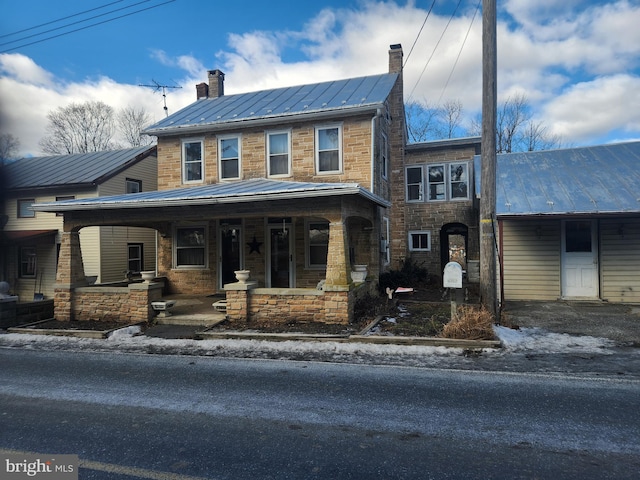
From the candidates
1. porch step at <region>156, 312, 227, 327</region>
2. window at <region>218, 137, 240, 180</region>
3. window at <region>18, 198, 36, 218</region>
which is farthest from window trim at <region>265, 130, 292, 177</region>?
window at <region>18, 198, 36, 218</region>

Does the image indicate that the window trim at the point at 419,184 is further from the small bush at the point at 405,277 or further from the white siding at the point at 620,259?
the white siding at the point at 620,259

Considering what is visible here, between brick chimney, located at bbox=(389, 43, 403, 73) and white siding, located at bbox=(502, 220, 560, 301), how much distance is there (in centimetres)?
779

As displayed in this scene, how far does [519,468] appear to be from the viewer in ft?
10.4

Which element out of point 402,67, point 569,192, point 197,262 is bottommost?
point 197,262

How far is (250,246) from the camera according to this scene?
13.5m

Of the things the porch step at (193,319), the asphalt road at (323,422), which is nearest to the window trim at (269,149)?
the porch step at (193,319)

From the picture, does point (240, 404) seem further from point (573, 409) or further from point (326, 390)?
point (573, 409)

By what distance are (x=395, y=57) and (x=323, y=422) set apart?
14925mm

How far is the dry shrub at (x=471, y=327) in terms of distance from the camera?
7094 mm

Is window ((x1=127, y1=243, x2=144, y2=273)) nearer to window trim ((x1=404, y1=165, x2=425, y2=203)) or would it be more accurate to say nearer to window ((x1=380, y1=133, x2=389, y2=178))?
window ((x1=380, y1=133, x2=389, y2=178))

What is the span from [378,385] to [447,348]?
218 cm

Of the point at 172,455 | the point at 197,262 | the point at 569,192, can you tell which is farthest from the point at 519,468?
the point at 197,262

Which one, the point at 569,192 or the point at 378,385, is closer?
the point at 378,385

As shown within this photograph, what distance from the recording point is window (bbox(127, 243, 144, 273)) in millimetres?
18391
